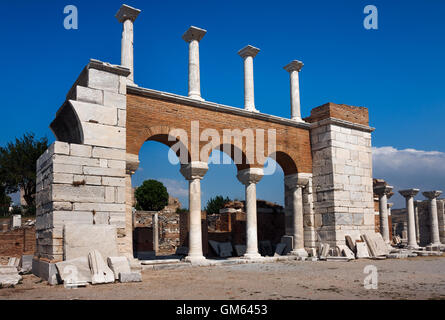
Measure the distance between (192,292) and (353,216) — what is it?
9.85 m

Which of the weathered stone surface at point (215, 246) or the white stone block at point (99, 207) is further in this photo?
the weathered stone surface at point (215, 246)

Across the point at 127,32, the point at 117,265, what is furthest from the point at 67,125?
the point at 117,265

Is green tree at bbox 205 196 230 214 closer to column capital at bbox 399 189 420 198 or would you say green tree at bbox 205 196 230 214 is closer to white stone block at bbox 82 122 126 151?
column capital at bbox 399 189 420 198

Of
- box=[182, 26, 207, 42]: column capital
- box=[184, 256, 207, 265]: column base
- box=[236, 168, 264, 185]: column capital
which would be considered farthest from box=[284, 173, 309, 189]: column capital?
box=[182, 26, 207, 42]: column capital

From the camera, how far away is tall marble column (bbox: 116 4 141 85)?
12.3 meters

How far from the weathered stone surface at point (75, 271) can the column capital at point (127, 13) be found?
7.79 metres

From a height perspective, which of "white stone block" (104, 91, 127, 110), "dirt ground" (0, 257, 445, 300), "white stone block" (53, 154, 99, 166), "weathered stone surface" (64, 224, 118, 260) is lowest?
"dirt ground" (0, 257, 445, 300)

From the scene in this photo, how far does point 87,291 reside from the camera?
22.8ft

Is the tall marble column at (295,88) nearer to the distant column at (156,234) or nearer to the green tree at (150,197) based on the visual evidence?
the distant column at (156,234)

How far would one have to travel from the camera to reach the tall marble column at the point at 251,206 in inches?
544

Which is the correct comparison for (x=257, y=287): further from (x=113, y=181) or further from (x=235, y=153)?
(x=235, y=153)

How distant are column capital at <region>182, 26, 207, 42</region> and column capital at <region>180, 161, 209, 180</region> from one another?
4245mm

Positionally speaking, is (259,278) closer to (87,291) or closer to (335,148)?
(87,291)

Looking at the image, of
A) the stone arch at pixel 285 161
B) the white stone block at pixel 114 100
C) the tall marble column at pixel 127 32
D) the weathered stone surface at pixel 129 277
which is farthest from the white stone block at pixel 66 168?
the stone arch at pixel 285 161
